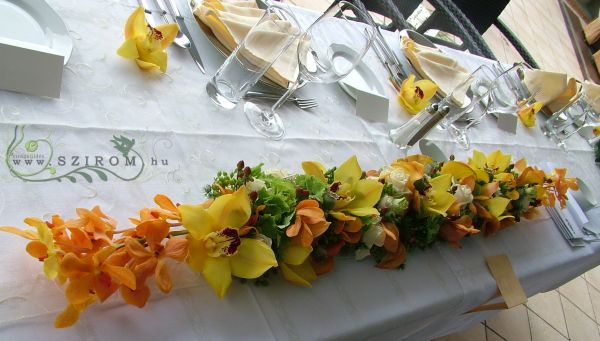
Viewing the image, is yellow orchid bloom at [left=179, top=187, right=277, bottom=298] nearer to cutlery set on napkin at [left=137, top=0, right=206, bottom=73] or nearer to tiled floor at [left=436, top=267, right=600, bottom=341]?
cutlery set on napkin at [left=137, top=0, right=206, bottom=73]

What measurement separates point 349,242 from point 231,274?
0.21 m

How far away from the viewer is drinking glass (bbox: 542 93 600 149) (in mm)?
1716

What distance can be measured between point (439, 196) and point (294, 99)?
0.37 m

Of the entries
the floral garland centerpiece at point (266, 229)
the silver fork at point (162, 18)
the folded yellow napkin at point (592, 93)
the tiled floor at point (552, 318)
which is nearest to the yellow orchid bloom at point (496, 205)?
the floral garland centerpiece at point (266, 229)

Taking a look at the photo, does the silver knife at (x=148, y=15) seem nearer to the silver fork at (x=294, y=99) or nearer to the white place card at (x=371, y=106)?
the silver fork at (x=294, y=99)

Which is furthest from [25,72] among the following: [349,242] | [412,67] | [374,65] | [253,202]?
[412,67]

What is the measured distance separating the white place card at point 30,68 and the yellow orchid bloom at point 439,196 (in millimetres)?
636

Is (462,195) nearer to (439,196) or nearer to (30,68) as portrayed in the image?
(439,196)

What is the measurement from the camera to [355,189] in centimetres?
74

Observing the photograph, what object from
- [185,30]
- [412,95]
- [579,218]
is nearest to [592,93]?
[579,218]

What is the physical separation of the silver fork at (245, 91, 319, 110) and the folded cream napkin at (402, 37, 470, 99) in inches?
18.7

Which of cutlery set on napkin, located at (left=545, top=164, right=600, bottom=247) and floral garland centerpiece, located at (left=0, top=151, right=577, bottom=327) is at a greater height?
cutlery set on napkin, located at (left=545, top=164, right=600, bottom=247)

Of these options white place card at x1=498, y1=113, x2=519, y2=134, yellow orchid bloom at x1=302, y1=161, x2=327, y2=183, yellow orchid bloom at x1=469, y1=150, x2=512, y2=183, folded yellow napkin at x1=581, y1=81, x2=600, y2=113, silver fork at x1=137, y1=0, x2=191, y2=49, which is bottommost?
silver fork at x1=137, y1=0, x2=191, y2=49

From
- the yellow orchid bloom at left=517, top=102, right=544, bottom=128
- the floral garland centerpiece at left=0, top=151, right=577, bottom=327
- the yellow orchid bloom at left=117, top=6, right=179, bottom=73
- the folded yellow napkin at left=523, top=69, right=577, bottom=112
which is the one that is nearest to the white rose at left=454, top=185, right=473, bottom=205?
the floral garland centerpiece at left=0, top=151, right=577, bottom=327
